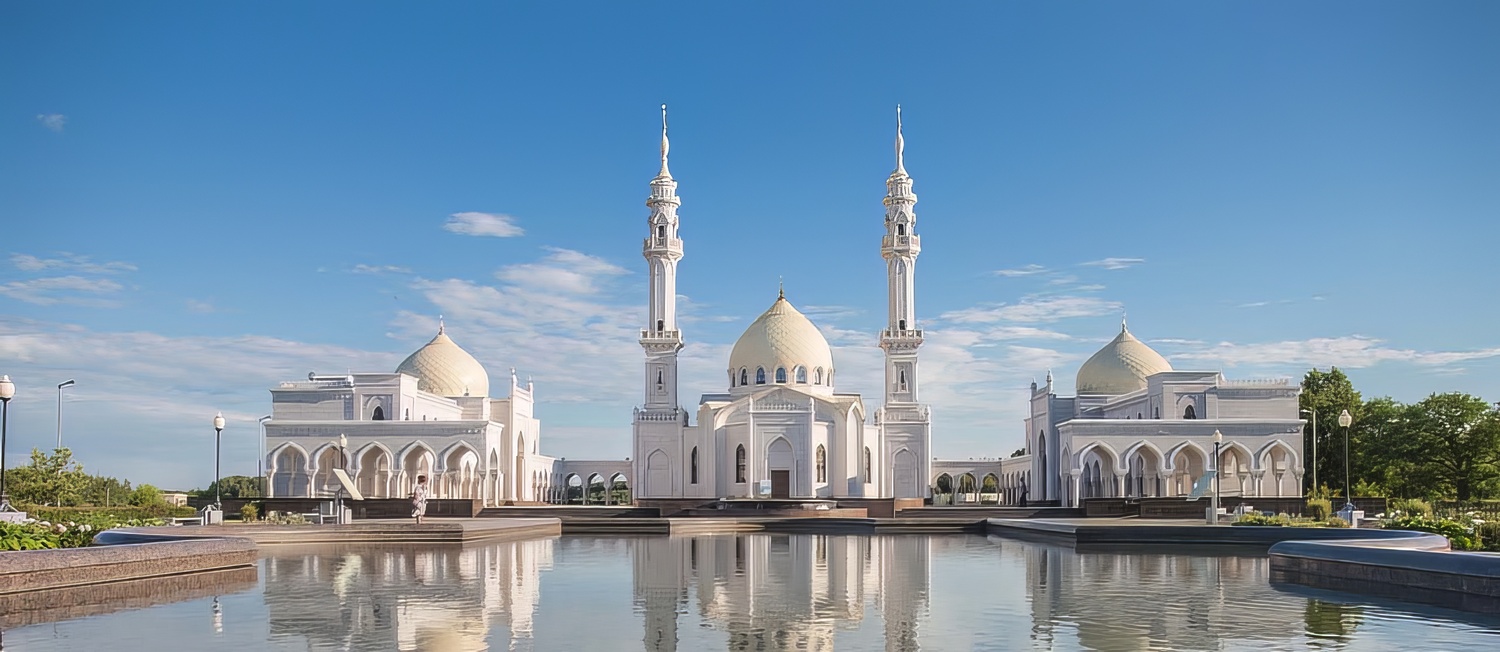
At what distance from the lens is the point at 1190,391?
53.5m

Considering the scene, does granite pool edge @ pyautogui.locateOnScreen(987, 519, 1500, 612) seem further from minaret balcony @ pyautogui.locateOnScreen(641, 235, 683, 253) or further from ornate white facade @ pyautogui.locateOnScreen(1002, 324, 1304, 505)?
minaret balcony @ pyautogui.locateOnScreen(641, 235, 683, 253)

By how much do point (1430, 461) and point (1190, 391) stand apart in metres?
9.61

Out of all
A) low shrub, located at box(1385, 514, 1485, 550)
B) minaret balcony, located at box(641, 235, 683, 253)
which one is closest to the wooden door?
minaret balcony, located at box(641, 235, 683, 253)

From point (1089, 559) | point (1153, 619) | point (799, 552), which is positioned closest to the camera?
point (1153, 619)

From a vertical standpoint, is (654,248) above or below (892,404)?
above

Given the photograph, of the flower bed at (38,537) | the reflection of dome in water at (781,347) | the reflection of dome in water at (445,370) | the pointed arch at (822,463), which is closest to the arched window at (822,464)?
the pointed arch at (822,463)

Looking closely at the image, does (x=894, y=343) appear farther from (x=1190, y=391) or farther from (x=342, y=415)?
(x=342, y=415)

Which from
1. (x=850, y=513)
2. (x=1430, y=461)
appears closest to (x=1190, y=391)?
(x=1430, y=461)

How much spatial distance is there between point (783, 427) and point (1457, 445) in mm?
26041

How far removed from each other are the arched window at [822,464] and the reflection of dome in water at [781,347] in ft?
13.9

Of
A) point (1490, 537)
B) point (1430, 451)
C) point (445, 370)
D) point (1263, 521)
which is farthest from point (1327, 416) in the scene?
point (1490, 537)

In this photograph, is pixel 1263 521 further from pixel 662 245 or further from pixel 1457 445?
pixel 662 245

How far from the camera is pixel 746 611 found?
1322 cm

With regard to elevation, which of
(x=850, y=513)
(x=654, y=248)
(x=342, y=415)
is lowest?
(x=850, y=513)
